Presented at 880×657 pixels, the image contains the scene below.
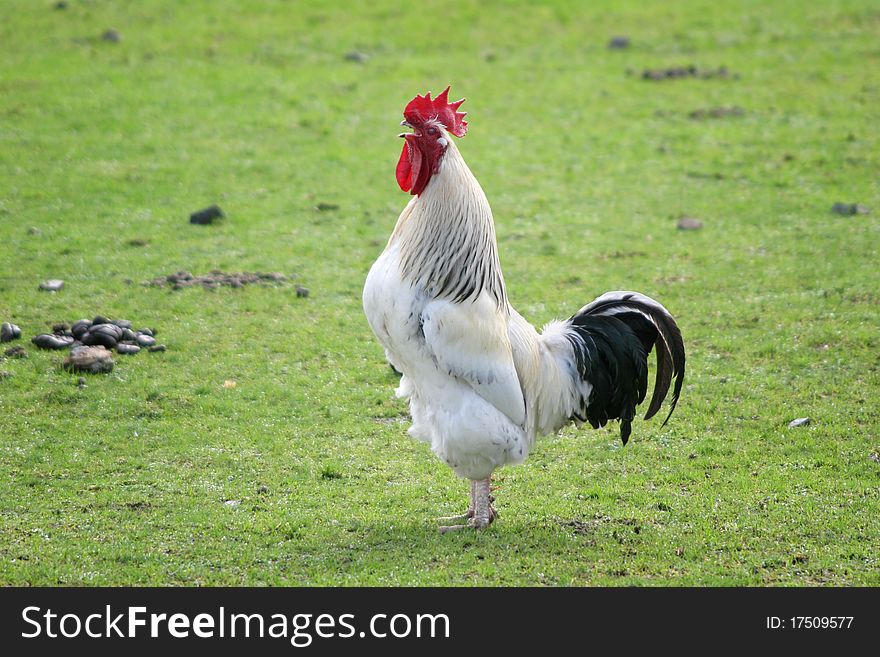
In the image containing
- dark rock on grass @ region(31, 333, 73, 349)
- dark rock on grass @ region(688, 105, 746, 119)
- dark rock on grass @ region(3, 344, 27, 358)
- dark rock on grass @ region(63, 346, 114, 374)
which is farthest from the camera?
dark rock on grass @ region(688, 105, 746, 119)

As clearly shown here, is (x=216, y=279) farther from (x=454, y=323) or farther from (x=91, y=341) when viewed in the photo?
Result: (x=454, y=323)

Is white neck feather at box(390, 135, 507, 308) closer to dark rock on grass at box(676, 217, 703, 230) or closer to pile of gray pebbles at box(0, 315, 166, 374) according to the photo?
pile of gray pebbles at box(0, 315, 166, 374)

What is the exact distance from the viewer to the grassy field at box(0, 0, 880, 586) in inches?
312

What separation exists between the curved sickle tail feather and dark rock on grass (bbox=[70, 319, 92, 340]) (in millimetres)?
5939

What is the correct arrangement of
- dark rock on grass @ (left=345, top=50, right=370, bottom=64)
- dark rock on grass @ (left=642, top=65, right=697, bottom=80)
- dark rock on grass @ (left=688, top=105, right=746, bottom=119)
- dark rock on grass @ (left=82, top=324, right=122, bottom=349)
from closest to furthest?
1. dark rock on grass @ (left=82, top=324, right=122, bottom=349)
2. dark rock on grass @ (left=688, top=105, right=746, bottom=119)
3. dark rock on grass @ (left=642, top=65, right=697, bottom=80)
4. dark rock on grass @ (left=345, top=50, right=370, bottom=64)

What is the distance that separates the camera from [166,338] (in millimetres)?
11781

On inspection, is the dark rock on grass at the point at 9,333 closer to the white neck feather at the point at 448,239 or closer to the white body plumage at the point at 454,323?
the white body plumage at the point at 454,323

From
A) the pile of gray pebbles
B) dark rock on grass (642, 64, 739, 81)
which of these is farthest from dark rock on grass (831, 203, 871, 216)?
the pile of gray pebbles

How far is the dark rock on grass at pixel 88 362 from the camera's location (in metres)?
10.8

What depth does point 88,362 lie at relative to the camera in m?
10.8

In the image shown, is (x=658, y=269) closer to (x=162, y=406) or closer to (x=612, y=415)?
(x=612, y=415)

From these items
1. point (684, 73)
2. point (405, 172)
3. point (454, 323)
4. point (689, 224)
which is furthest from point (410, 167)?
point (684, 73)

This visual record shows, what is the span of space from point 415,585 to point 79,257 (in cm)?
886

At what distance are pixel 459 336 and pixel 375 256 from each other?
711 cm
